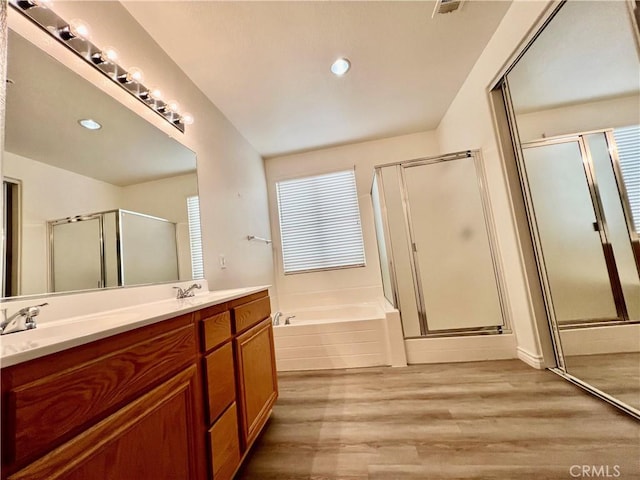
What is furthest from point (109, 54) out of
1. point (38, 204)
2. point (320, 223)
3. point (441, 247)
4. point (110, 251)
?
point (441, 247)

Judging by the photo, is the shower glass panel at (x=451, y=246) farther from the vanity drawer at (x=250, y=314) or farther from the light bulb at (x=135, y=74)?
the light bulb at (x=135, y=74)

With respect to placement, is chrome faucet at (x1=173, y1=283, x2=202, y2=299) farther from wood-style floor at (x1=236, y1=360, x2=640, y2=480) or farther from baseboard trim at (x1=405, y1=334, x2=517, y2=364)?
baseboard trim at (x1=405, y1=334, x2=517, y2=364)

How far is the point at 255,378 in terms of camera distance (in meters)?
1.43

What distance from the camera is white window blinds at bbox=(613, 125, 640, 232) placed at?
7.54ft

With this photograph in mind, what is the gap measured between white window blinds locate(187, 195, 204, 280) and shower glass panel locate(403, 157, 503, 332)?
6.48 ft

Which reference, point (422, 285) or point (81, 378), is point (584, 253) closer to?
point (422, 285)

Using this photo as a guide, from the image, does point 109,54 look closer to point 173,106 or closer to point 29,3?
point 29,3

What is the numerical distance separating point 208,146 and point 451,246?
2.48 meters

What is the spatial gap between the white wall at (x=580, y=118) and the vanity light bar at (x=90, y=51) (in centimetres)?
283

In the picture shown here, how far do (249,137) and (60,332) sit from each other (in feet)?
9.09

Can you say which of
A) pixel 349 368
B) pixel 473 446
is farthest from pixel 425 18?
pixel 349 368

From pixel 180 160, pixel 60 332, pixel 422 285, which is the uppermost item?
pixel 180 160

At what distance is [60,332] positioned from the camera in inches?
35.7

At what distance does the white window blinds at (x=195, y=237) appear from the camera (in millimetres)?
1919
